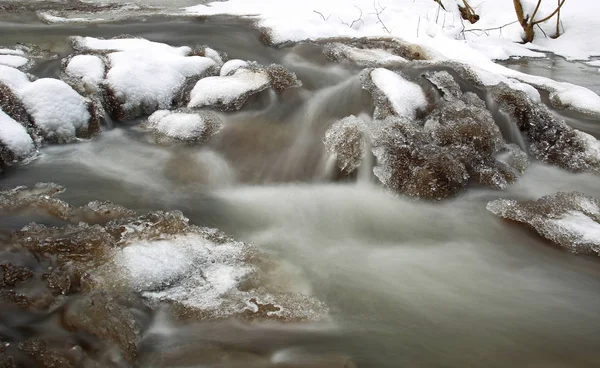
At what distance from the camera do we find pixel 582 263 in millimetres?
2670

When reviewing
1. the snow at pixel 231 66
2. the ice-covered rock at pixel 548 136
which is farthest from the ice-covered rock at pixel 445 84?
the snow at pixel 231 66

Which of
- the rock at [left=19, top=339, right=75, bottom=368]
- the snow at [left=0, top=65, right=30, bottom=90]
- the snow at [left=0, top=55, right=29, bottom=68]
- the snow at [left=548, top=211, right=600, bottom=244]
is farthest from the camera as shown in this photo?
the snow at [left=0, top=55, right=29, bottom=68]

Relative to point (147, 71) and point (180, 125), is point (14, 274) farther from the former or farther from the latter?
point (147, 71)

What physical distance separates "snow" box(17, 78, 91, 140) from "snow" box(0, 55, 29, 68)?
707mm

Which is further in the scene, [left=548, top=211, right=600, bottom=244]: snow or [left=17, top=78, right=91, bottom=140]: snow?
[left=17, top=78, right=91, bottom=140]: snow

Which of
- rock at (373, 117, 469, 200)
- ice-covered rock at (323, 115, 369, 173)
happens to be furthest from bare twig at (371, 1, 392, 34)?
rock at (373, 117, 469, 200)

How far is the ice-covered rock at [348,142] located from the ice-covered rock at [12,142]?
220 centimetres

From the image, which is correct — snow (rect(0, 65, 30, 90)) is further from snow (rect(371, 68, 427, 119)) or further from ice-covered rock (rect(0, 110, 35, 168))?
snow (rect(371, 68, 427, 119))

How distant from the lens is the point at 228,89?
3932 mm

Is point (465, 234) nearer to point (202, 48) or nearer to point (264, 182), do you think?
point (264, 182)

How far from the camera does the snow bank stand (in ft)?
12.7

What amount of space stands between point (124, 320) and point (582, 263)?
2.52 metres

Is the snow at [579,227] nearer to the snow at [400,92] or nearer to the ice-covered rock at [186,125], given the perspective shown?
the snow at [400,92]

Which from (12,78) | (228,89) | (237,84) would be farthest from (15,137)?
(237,84)
